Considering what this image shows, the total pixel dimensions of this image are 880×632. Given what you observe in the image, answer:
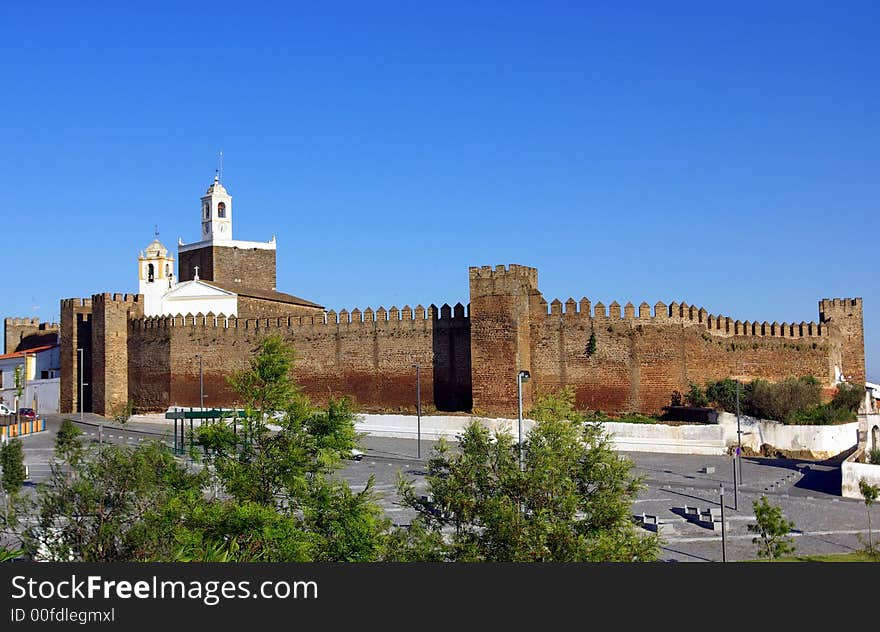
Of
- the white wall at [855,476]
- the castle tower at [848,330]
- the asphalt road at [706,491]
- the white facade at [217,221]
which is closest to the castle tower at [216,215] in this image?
the white facade at [217,221]

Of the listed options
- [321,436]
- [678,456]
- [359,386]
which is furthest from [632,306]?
[321,436]

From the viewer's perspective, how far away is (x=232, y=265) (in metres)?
50.1

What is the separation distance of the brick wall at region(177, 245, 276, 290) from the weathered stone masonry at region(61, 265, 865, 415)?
828 cm

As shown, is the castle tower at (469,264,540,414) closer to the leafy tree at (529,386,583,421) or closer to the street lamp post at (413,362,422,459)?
the street lamp post at (413,362,422,459)

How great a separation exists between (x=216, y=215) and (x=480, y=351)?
21.2 m

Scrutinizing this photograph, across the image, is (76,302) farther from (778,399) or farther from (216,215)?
(778,399)

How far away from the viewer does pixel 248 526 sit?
1382 centimetres

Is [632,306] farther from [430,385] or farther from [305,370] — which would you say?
[305,370]

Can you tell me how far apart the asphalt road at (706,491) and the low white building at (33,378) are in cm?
758

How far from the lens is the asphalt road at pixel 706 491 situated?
19.9 m

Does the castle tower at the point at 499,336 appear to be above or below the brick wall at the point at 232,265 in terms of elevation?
below

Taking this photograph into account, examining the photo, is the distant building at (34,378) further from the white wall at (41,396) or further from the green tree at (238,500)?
the green tree at (238,500)

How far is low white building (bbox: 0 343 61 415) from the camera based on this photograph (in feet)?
139

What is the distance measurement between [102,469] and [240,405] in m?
22.2
